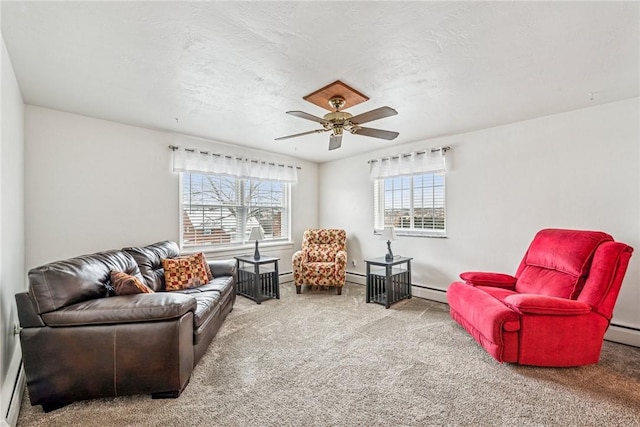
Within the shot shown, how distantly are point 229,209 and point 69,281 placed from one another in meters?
2.80

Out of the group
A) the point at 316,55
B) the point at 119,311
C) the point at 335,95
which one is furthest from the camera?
the point at 335,95

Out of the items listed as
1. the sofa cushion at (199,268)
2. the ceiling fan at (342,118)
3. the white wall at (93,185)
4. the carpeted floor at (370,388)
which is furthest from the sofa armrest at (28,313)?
the ceiling fan at (342,118)

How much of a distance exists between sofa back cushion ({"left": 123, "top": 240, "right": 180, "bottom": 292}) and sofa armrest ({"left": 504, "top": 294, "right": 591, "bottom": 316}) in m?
3.37

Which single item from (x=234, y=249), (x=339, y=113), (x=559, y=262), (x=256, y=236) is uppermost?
(x=339, y=113)

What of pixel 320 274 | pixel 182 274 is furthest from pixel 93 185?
pixel 320 274

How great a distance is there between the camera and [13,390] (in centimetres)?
Result: 188

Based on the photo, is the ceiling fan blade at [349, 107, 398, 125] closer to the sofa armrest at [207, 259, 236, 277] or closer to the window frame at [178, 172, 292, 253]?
the sofa armrest at [207, 259, 236, 277]

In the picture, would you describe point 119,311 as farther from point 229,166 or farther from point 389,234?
point 389,234

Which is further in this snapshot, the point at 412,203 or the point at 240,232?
the point at 240,232

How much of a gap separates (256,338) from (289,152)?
319cm

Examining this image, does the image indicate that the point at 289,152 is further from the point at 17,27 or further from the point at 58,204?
the point at 17,27

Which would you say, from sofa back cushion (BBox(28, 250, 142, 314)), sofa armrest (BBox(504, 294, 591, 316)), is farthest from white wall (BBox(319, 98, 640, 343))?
sofa back cushion (BBox(28, 250, 142, 314))

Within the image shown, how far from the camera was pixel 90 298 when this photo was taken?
2.07m

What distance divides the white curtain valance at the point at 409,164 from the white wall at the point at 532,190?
0.44 ft
